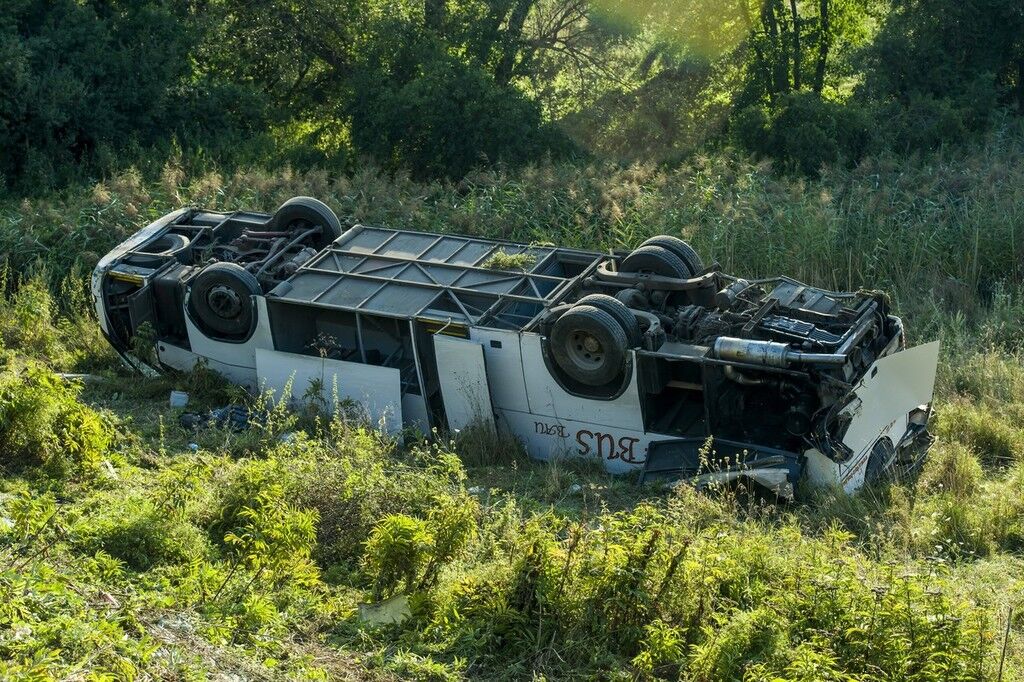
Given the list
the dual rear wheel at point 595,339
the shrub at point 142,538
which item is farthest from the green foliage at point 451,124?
the shrub at point 142,538

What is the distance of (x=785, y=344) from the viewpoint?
8.00m

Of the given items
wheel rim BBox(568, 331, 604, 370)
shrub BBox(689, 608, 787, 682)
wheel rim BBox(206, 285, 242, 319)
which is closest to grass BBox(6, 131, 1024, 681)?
shrub BBox(689, 608, 787, 682)

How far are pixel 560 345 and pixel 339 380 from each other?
218 cm

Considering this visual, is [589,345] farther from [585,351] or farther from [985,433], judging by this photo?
[985,433]

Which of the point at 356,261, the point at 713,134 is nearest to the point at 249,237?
the point at 356,261

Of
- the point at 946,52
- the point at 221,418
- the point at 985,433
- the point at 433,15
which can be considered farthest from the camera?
the point at 433,15

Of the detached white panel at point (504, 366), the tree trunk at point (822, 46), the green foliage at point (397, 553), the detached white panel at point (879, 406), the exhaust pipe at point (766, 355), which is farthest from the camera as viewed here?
the tree trunk at point (822, 46)

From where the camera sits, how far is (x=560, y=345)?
8609mm

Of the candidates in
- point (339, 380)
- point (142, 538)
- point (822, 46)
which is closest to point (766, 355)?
point (339, 380)

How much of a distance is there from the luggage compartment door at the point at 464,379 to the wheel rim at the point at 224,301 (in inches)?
82.5

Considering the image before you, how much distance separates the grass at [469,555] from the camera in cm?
555

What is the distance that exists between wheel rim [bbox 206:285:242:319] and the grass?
73 centimetres

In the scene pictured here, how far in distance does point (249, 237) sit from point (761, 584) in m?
6.98

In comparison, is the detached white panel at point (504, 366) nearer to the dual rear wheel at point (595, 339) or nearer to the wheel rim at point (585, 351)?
the dual rear wheel at point (595, 339)
